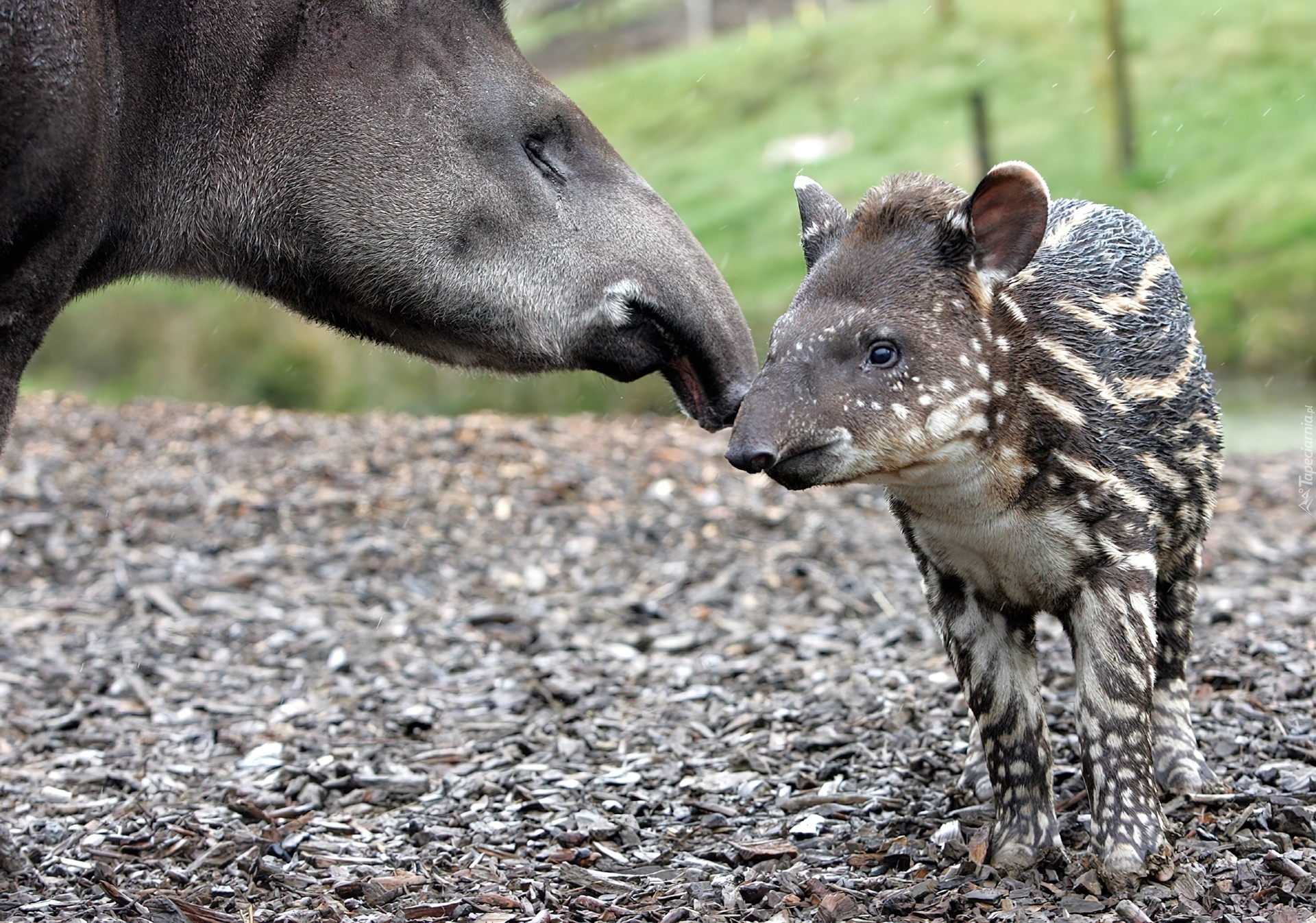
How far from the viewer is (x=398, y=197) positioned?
183 inches

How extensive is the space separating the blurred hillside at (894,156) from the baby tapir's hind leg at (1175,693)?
8.76 metres

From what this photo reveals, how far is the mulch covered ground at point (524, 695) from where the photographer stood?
4574 millimetres

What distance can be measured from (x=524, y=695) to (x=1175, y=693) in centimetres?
288

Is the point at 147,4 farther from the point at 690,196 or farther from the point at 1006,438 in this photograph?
the point at 690,196

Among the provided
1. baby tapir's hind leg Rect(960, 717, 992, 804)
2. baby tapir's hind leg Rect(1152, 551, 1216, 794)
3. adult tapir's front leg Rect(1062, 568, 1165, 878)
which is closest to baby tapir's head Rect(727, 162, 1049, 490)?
adult tapir's front leg Rect(1062, 568, 1165, 878)

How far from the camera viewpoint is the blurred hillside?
15727mm

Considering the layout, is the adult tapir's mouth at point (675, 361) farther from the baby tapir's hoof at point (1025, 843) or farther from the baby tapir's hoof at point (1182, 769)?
the baby tapir's hoof at point (1182, 769)

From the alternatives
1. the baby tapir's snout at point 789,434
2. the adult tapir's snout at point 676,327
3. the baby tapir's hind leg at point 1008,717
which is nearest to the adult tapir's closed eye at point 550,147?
the adult tapir's snout at point 676,327

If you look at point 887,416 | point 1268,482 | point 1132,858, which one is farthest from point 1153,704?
point 1268,482

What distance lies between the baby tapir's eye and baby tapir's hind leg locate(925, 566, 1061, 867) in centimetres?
86

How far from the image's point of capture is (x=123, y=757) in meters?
5.96

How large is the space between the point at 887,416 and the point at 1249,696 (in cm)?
263

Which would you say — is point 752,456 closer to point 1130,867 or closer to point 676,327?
point 676,327

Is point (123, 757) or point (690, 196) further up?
point (690, 196)
